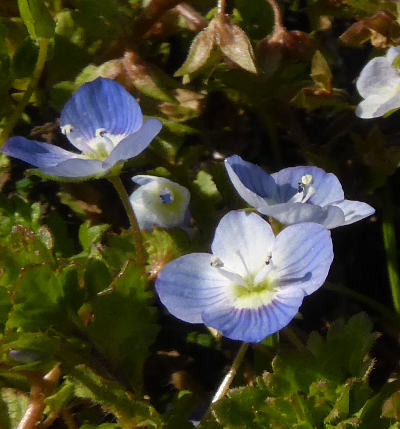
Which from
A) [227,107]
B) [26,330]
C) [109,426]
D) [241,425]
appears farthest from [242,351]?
[227,107]

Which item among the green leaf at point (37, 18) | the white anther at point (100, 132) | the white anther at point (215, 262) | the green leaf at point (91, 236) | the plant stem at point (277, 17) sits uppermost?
the green leaf at point (37, 18)

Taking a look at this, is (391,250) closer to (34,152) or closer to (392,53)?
(392,53)

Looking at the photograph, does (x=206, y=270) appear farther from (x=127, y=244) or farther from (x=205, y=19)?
(x=205, y=19)

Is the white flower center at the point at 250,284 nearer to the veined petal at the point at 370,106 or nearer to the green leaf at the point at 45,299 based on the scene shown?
the green leaf at the point at 45,299

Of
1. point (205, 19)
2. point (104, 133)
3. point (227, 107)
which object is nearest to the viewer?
point (104, 133)

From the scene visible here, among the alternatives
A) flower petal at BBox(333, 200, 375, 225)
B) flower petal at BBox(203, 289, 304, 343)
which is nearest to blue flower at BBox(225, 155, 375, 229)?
flower petal at BBox(333, 200, 375, 225)

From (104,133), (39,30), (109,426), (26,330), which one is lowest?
(109,426)

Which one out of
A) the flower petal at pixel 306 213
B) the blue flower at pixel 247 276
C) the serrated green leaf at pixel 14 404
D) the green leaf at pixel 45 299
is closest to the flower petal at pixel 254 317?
the blue flower at pixel 247 276
